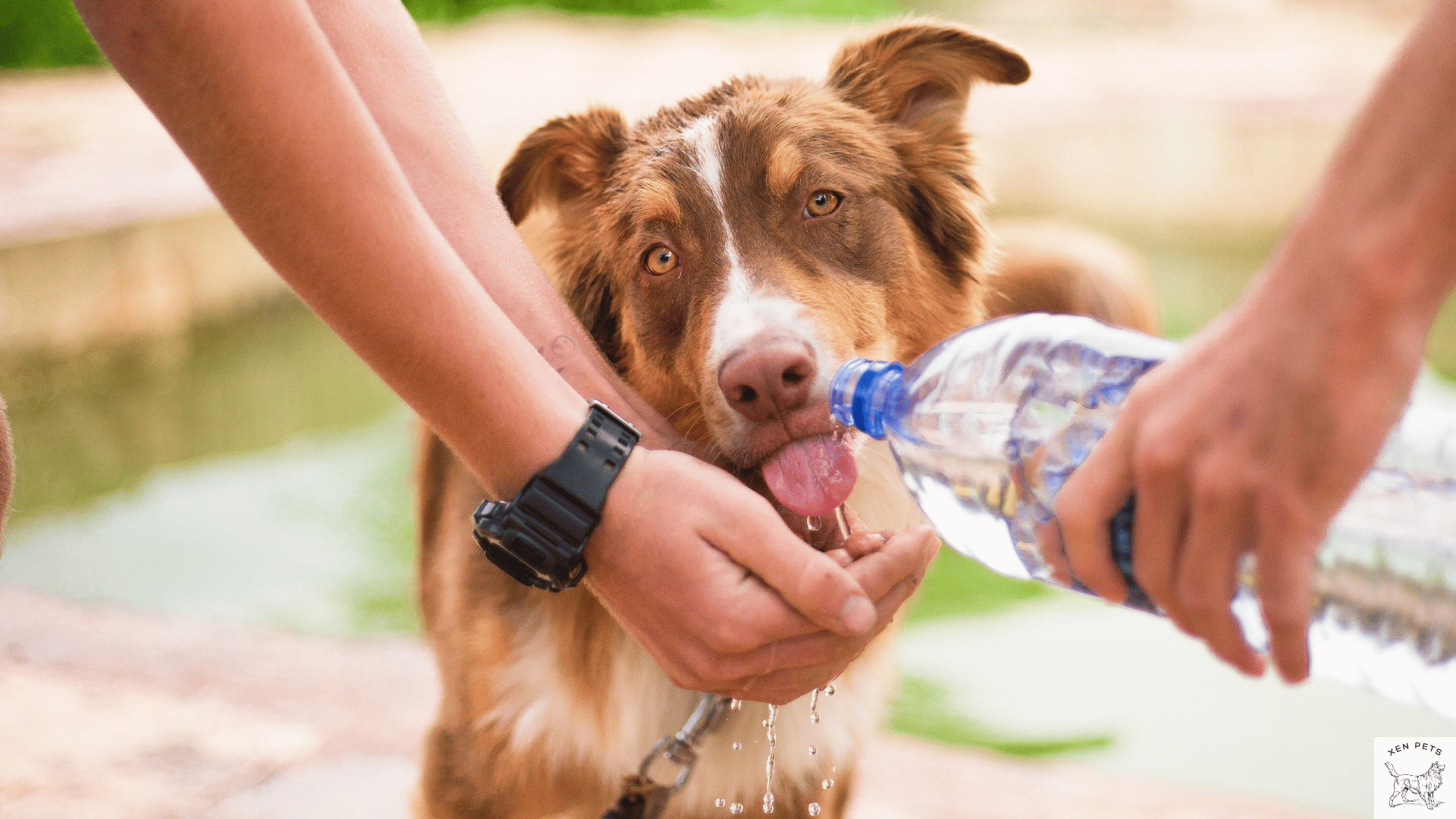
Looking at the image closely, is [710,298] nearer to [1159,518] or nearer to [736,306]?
[736,306]

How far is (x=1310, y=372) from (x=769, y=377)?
1.11 m

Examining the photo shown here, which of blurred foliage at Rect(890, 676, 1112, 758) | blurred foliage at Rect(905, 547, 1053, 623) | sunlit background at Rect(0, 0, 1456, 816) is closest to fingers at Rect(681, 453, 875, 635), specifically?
sunlit background at Rect(0, 0, 1456, 816)

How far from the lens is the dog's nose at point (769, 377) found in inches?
74.9

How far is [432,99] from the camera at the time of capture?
1958 mm

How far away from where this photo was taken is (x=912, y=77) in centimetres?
268

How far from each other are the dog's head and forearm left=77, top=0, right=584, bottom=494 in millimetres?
487

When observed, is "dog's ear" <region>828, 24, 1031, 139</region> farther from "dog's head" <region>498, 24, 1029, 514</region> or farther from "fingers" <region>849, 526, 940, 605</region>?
"fingers" <region>849, 526, 940, 605</region>

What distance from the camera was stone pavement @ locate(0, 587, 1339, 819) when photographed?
2938 millimetres

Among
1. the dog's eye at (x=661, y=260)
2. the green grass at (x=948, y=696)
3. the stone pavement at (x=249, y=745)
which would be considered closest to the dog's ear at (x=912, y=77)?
the dog's eye at (x=661, y=260)

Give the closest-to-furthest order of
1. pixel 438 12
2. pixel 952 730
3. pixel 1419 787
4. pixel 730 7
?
pixel 1419 787 < pixel 952 730 < pixel 438 12 < pixel 730 7

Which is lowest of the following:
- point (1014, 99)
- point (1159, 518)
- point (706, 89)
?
point (1014, 99)

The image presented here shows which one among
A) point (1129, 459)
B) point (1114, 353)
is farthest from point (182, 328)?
point (1129, 459)

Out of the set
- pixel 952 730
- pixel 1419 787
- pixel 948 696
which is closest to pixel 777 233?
pixel 1419 787

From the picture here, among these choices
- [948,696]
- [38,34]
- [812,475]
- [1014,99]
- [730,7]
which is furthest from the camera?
[730,7]
